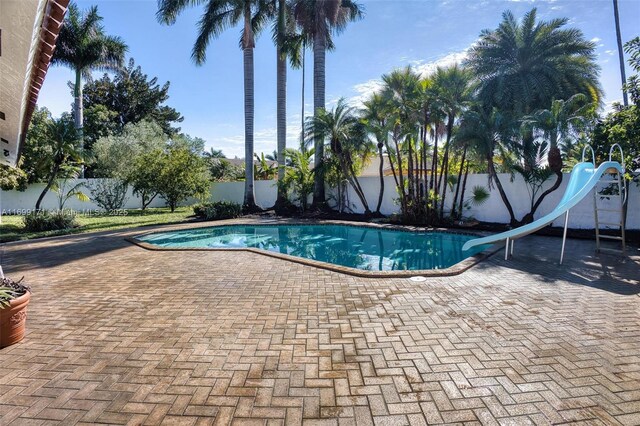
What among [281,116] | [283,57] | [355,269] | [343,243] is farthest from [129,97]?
[355,269]

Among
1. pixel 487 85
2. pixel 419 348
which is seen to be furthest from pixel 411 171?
pixel 419 348

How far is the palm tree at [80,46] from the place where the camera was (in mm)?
23203

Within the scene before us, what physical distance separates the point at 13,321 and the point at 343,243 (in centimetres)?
980

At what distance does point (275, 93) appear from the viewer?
69.0 ft

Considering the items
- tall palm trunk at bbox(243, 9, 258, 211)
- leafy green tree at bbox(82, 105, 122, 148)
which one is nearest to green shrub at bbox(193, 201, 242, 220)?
tall palm trunk at bbox(243, 9, 258, 211)

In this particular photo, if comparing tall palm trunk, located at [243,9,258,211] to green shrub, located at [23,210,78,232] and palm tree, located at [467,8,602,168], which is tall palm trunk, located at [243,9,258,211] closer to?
green shrub, located at [23,210,78,232]

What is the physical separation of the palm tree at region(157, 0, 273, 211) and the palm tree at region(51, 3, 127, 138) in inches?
424

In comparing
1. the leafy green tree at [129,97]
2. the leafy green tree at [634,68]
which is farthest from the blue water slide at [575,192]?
the leafy green tree at [129,97]

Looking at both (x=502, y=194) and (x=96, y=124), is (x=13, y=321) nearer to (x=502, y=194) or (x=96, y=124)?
(x=502, y=194)

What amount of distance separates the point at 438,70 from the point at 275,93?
37.0 feet

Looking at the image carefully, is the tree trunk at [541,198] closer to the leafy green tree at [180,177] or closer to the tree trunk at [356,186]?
the tree trunk at [356,186]

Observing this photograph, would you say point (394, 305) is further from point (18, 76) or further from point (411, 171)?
point (411, 171)

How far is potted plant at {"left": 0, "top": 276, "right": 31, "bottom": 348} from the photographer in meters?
3.51

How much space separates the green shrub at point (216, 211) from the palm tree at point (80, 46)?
13447 mm
